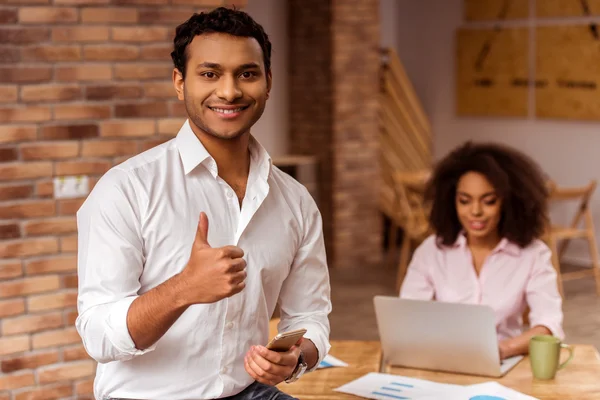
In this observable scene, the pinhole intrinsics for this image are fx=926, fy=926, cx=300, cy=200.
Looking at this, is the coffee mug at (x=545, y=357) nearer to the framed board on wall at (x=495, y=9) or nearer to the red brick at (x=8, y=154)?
the red brick at (x=8, y=154)

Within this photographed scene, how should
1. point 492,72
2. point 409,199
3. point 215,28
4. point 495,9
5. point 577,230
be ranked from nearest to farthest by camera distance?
point 215,28 → point 577,230 → point 409,199 → point 495,9 → point 492,72

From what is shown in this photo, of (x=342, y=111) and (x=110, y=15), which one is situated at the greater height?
(x=110, y=15)

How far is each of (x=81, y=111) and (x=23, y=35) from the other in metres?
0.37

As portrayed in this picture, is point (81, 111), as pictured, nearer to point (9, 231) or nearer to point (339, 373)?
point (9, 231)

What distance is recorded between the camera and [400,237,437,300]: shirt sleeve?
3.14 m

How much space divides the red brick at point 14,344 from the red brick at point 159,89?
1.11 metres

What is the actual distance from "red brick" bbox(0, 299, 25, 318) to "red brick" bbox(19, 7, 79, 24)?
3.59 feet

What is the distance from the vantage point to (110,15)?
3.77 meters

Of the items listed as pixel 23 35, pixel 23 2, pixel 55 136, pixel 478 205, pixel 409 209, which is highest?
pixel 23 2

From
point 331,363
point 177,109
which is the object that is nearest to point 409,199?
point 177,109

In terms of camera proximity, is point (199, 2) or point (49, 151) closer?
point (49, 151)

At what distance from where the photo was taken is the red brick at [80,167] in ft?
12.1

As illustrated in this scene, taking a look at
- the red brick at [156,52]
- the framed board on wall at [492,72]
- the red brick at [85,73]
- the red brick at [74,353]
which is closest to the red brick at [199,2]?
the red brick at [156,52]

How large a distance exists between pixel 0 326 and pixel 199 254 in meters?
2.29
